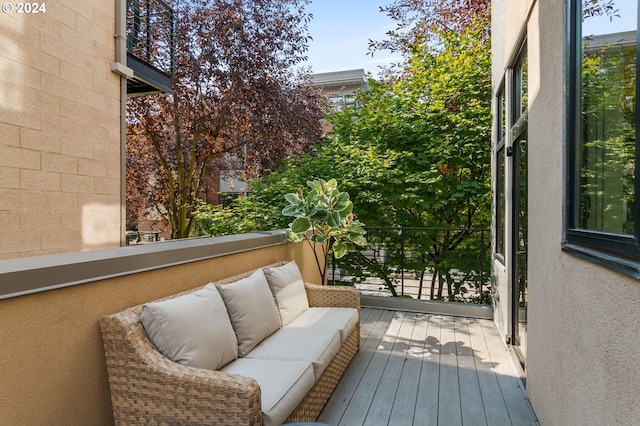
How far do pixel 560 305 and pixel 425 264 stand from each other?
142 inches

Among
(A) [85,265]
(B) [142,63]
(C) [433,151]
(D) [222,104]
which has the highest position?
(D) [222,104]

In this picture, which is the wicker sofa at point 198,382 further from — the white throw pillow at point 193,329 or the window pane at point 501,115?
the window pane at point 501,115

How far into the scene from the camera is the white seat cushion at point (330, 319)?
9.76 feet

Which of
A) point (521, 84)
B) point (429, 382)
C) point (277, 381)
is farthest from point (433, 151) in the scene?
point (277, 381)

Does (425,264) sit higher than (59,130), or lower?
lower

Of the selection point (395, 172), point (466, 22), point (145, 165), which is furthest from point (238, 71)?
point (466, 22)

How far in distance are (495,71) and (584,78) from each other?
3.32 m

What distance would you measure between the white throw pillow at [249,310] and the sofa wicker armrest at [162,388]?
653 mm

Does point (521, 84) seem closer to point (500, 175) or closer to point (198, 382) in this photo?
point (500, 175)

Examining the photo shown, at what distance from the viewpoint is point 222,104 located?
7234mm

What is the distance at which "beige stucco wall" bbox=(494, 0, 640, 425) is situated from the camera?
1209 millimetres

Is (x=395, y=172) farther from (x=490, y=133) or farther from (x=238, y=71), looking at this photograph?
(x=238, y=71)

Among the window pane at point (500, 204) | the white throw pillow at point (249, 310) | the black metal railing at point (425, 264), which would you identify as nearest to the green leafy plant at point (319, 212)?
the white throw pillow at point (249, 310)
